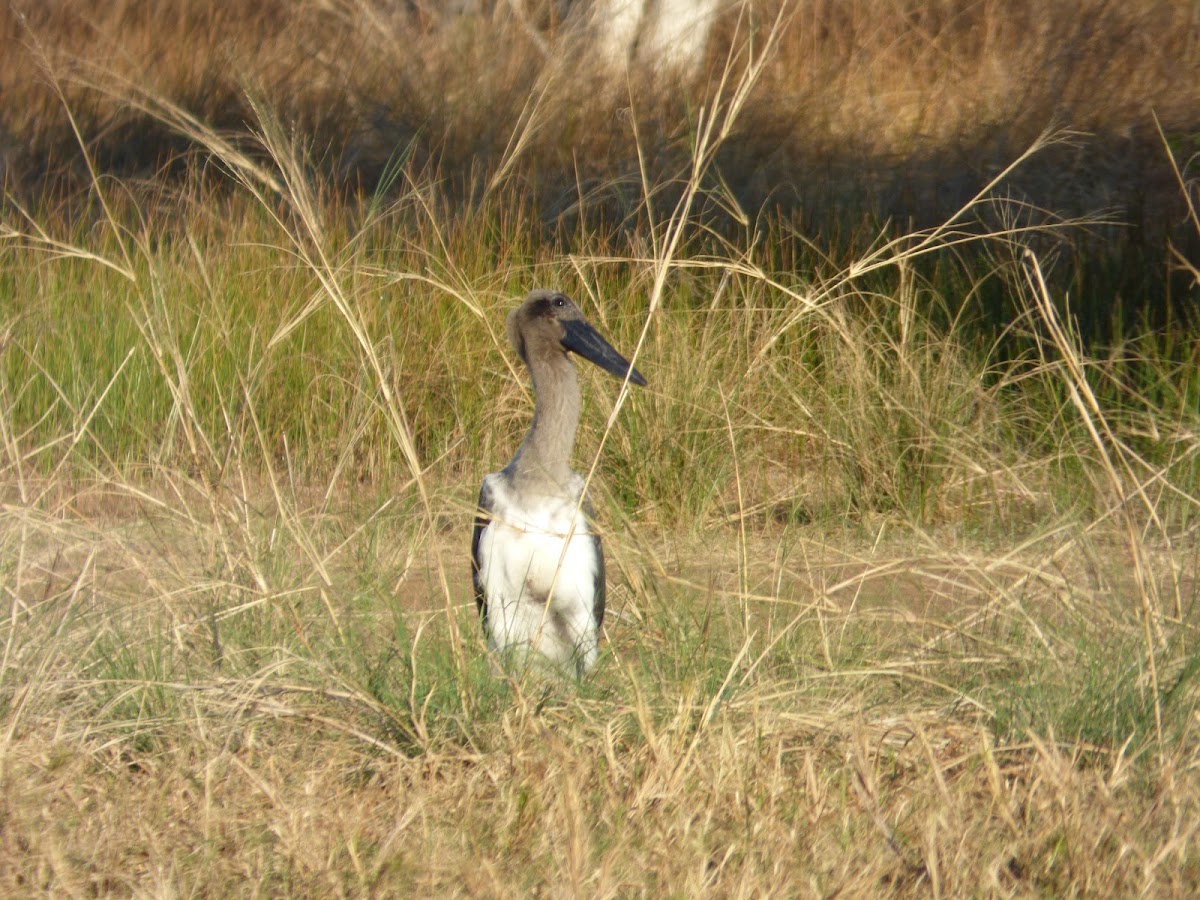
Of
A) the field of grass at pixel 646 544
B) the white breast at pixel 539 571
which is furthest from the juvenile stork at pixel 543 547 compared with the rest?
the field of grass at pixel 646 544

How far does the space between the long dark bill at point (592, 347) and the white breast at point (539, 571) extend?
34cm

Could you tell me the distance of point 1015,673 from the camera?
3.03 metres

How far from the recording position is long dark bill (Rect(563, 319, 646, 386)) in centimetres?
385

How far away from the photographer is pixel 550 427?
150 inches

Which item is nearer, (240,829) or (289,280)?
(240,829)

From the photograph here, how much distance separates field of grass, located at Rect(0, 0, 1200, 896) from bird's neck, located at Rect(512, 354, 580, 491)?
24 centimetres

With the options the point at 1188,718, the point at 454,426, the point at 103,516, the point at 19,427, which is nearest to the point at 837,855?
the point at 1188,718

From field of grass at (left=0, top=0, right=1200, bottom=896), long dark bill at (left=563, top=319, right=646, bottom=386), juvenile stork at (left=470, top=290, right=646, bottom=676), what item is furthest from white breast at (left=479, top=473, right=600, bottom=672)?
long dark bill at (left=563, top=319, right=646, bottom=386)

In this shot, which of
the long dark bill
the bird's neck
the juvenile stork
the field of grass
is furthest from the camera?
the long dark bill

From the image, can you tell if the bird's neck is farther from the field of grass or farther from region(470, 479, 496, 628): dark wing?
the field of grass

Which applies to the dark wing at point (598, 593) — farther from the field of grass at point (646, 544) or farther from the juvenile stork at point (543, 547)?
the field of grass at point (646, 544)

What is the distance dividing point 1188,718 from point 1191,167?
5284mm

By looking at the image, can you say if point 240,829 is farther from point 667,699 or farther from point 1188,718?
point 1188,718

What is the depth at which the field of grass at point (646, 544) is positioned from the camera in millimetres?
2525
